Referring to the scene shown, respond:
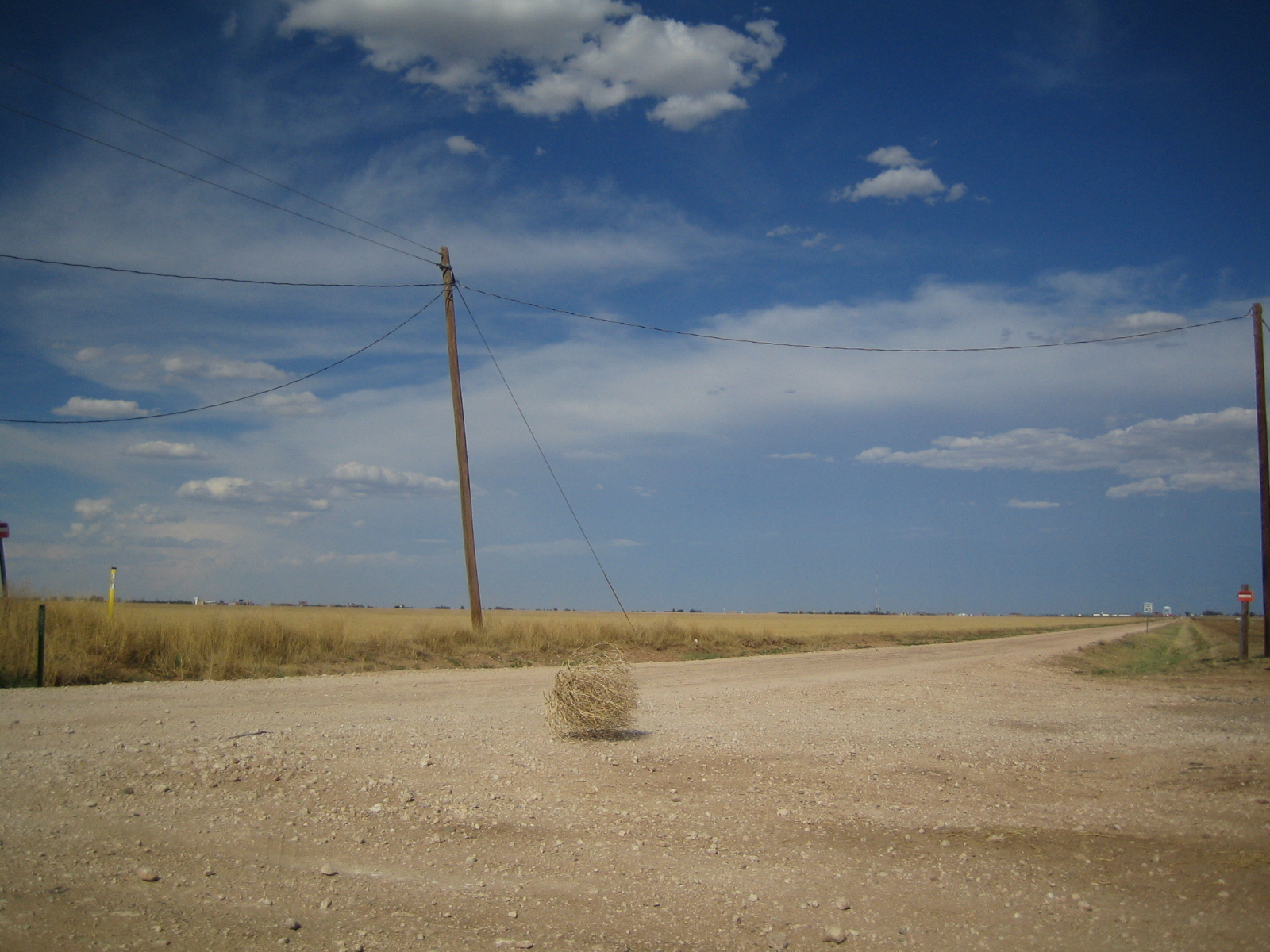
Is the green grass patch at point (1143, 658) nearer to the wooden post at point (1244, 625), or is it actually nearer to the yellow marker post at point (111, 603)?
the wooden post at point (1244, 625)

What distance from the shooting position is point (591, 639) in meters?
25.5

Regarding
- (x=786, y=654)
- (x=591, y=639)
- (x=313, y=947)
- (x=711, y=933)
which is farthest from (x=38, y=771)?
(x=786, y=654)

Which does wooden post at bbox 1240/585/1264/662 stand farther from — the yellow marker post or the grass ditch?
the yellow marker post

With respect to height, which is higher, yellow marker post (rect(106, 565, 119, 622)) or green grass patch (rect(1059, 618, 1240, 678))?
yellow marker post (rect(106, 565, 119, 622))

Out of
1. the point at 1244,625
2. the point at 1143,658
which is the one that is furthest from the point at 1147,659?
the point at 1244,625

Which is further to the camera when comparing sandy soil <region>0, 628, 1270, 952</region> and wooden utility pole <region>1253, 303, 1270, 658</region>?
wooden utility pole <region>1253, 303, 1270, 658</region>

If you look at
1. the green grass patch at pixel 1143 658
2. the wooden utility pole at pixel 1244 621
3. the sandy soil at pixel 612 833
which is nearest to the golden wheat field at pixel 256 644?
the sandy soil at pixel 612 833

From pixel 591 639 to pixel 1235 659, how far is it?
18.6 meters

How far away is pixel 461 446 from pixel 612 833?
17782 millimetres

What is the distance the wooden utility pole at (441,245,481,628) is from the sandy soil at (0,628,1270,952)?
39.4 ft

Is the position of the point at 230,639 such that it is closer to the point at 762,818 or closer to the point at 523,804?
the point at 523,804

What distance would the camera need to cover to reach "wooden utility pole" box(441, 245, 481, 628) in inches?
906

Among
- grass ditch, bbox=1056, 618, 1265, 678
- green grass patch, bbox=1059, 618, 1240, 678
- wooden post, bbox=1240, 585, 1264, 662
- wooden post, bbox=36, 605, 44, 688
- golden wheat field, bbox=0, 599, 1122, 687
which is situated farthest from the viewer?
wooden post, bbox=1240, 585, 1264, 662

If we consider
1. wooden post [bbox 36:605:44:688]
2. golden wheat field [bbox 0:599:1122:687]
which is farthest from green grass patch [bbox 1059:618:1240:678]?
wooden post [bbox 36:605:44:688]
